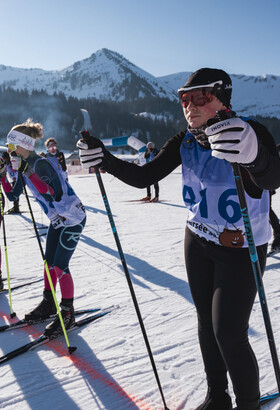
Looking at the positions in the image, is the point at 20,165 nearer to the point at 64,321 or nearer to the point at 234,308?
the point at 64,321

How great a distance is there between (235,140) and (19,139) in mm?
2464

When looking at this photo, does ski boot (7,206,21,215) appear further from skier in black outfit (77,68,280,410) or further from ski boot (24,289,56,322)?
skier in black outfit (77,68,280,410)

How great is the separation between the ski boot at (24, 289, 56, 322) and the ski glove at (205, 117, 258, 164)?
286 centimetres

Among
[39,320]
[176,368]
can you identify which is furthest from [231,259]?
[39,320]

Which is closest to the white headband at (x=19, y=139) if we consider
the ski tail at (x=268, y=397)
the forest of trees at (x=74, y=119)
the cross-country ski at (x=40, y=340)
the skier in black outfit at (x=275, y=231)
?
the cross-country ski at (x=40, y=340)

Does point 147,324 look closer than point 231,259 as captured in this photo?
No

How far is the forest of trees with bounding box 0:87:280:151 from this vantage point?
9956cm

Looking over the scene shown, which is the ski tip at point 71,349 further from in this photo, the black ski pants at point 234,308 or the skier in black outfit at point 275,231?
the skier in black outfit at point 275,231

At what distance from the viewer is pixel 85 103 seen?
109125 millimetres

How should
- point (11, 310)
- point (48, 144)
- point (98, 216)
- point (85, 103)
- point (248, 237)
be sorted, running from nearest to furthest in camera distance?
1. point (248, 237)
2. point (11, 310)
3. point (48, 144)
4. point (98, 216)
5. point (85, 103)

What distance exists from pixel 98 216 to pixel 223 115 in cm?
813

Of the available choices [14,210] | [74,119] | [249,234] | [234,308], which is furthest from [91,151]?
[74,119]

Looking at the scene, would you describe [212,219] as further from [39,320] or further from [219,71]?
[39,320]

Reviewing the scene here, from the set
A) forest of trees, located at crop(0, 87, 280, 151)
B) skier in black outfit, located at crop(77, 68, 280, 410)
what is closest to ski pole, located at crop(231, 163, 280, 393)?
skier in black outfit, located at crop(77, 68, 280, 410)
